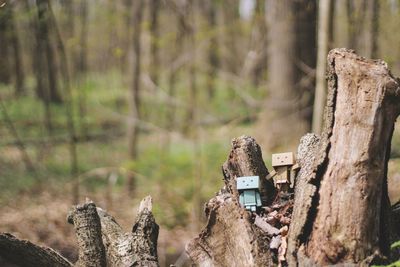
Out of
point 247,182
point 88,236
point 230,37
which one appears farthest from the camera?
point 230,37

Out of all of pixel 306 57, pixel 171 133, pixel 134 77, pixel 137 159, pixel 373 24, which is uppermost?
pixel 134 77

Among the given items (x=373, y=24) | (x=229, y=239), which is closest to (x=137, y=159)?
(x=373, y=24)

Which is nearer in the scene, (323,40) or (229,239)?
(229,239)

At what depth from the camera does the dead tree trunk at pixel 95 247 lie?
281 cm

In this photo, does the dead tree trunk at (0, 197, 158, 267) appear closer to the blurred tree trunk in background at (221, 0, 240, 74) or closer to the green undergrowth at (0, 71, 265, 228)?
the green undergrowth at (0, 71, 265, 228)

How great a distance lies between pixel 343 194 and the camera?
2.39m

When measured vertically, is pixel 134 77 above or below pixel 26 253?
above

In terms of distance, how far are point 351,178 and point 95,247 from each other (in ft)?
4.62

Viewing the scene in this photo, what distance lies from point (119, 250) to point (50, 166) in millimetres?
10989

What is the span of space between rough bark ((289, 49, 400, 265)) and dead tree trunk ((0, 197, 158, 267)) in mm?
852

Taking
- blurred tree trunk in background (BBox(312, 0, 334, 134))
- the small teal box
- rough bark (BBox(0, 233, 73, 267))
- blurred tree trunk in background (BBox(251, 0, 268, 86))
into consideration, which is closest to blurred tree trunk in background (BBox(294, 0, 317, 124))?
blurred tree trunk in background (BBox(312, 0, 334, 134))

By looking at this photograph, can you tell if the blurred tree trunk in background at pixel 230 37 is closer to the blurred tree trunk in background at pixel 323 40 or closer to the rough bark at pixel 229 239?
the blurred tree trunk in background at pixel 323 40

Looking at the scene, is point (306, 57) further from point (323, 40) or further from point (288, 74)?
point (323, 40)

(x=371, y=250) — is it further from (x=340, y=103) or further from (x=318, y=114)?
(x=318, y=114)
